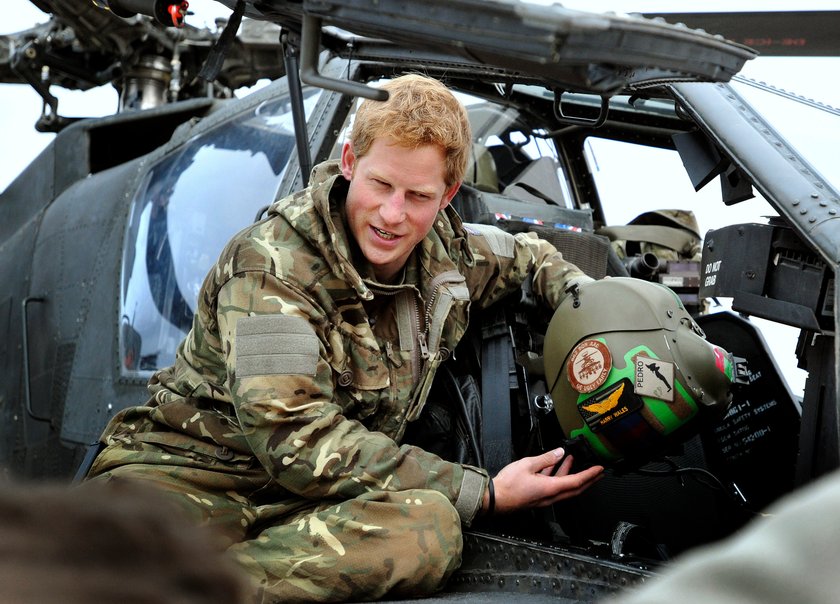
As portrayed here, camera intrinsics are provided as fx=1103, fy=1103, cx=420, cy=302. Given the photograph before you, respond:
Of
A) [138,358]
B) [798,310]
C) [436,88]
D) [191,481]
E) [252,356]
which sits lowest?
[138,358]

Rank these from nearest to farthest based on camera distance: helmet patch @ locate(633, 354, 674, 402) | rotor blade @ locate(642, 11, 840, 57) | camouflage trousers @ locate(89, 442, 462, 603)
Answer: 1. camouflage trousers @ locate(89, 442, 462, 603)
2. helmet patch @ locate(633, 354, 674, 402)
3. rotor blade @ locate(642, 11, 840, 57)

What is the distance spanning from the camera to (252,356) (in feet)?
7.19

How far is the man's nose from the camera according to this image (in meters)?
2.34

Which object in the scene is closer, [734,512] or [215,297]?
[215,297]

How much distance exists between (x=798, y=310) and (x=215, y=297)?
121 centimetres

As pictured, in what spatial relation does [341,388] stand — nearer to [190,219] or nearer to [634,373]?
[634,373]

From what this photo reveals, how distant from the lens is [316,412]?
2.18 metres

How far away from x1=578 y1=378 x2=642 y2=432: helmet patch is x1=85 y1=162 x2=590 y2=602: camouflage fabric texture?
0.28 m

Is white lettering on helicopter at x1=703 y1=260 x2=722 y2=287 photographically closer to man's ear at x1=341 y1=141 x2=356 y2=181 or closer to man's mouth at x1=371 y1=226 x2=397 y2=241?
man's mouth at x1=371 y1=226 x2=397 y2=241

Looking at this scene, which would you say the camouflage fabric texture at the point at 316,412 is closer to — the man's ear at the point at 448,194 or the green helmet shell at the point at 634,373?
the man's ear at the point at 448,194

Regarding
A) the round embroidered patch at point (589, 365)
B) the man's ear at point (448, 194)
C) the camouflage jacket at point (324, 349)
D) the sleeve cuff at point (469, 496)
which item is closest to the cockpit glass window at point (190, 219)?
the camouflage jacket at point (324, 349)

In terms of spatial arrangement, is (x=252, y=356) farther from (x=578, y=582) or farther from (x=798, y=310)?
(x=798, y=310)

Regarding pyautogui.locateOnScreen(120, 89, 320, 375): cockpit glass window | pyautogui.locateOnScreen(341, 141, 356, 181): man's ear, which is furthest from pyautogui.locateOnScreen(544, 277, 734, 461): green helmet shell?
pyautogui.locateOnScreen(120, 89, 320, 375): cockpit glass window

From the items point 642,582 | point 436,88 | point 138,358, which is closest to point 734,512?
point 642,582
